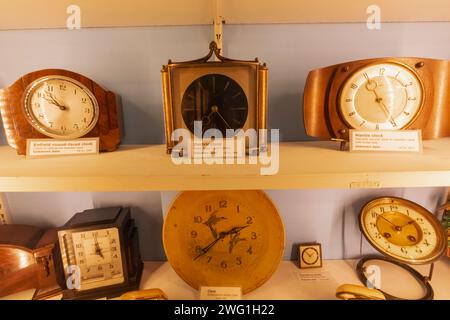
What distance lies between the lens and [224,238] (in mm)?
772

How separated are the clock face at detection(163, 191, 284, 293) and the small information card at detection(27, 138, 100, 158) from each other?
29 cm

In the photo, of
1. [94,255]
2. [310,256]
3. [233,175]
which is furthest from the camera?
[310,256]

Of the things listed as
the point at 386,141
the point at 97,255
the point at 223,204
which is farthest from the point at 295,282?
the point at 97,255

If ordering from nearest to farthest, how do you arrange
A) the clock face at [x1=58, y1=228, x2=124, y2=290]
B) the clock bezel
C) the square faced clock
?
1. the clock bezel
2. the clock face at [x1=58, y1=228, x2=124, y2=290]
3. the square faced clock

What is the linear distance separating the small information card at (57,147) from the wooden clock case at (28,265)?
0.32 metres

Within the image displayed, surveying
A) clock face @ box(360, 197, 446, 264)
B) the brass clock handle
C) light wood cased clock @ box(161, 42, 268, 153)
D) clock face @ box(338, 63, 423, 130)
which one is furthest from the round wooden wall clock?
the brass clock handle

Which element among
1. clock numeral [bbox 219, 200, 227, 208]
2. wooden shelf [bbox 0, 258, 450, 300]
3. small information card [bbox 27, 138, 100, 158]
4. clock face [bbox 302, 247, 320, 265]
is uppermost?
small information card [bbox 27, 138, 100, 158]

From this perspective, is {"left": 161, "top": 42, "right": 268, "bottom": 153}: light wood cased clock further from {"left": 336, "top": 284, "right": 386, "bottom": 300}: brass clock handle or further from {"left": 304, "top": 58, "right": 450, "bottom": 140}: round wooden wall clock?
{"left": 336, "top": 284, "right": 386, "bottom": 300}: brass clock handle

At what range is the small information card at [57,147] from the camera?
0.61 m

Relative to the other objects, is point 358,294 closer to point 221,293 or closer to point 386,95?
point 221,293

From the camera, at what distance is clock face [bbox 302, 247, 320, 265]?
34.6 inches

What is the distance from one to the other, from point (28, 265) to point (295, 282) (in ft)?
2.83

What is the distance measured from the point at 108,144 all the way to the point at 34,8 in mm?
392

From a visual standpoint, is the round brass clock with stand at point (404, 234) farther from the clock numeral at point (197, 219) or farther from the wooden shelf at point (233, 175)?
the clock numeral at point (197, 219)
